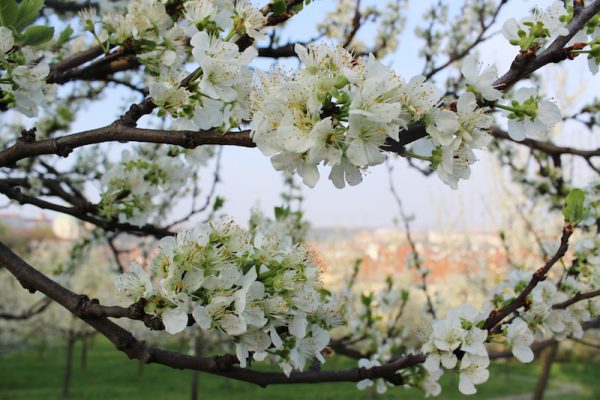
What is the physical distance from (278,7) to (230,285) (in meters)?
0.69

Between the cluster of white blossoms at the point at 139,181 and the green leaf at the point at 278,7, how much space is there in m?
1.15

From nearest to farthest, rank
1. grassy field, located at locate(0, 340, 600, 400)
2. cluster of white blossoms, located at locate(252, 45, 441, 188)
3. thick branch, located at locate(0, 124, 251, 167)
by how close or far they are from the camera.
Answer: cluster of white blossoms, located at locate(252, 45, 441, 188) → thick branch, located at locate(0, 124, 251, 167) → grassy field, located at locate(0, 340, 600, 400)

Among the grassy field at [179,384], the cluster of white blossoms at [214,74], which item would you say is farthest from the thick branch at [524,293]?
the grassy field at [179,384]

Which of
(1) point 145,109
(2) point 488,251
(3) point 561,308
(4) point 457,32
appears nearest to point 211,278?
(1) point 145,109

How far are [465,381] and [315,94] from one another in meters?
0.98

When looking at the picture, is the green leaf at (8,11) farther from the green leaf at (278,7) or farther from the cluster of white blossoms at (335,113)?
the cluster of white blossoms at (335,113)

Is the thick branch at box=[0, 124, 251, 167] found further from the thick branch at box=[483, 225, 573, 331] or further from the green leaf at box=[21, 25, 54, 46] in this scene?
the thick branch at box=[483, 225, 573, 331]

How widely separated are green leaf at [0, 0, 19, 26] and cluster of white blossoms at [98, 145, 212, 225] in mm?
920

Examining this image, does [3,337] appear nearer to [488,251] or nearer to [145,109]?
[145,109]

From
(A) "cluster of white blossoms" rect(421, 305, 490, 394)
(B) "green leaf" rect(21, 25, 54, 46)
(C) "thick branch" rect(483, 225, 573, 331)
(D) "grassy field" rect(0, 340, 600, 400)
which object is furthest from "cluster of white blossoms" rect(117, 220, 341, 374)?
(D) "grassy field" rect(0, 340, 600, 400)

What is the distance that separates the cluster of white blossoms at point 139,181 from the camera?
2297 millimetres

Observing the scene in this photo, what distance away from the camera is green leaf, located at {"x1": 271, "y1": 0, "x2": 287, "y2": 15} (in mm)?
1379

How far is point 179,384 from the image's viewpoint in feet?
49.5

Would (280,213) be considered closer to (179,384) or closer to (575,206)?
(575,206)
